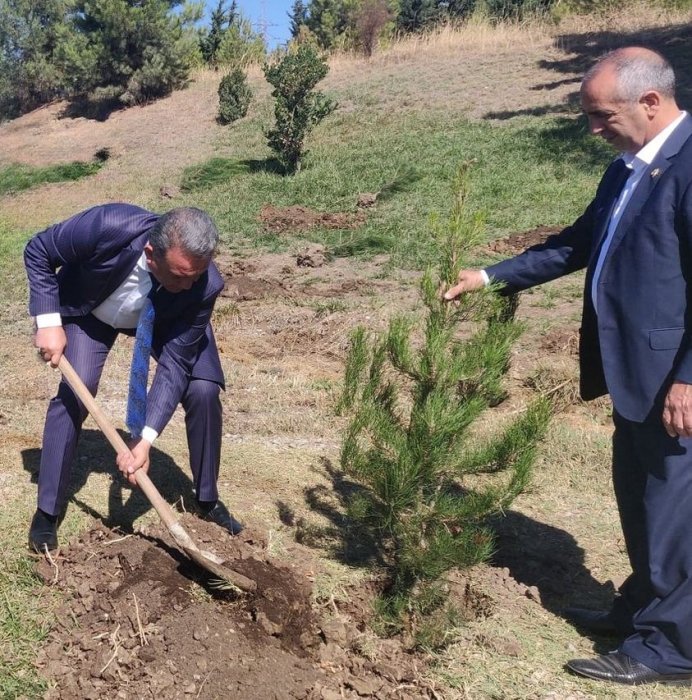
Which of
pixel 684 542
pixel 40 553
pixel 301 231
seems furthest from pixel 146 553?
pixel 301 231

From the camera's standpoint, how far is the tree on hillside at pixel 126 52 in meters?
22.0

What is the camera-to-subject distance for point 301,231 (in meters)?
11.0

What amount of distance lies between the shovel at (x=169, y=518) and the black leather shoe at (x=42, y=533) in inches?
24.0

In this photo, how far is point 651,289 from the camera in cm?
264

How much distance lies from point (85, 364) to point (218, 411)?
0.60m

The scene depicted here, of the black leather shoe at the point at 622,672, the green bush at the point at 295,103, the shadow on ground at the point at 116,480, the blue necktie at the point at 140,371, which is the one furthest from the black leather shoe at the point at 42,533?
the green bush at the point at 295,103

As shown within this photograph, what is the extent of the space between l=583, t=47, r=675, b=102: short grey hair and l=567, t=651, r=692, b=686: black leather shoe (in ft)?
6.32

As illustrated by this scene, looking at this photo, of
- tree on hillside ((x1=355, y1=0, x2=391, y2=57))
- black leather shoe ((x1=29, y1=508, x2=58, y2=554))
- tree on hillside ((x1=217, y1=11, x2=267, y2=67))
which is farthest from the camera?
tree on hillside ((x1=355, y1=0, x2=391, y2=57))

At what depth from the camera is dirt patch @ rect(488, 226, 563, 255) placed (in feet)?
30.8

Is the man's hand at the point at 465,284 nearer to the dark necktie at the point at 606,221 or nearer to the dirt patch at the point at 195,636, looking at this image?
the dark necktie at the point at 606,221

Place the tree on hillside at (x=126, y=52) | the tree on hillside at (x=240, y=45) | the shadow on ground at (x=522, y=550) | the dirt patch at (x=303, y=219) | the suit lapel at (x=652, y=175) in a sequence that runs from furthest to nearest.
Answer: the tree on hillside at (x=240, y=45), the tree on hillside at (x=126, y=52), the dirt patch at (x=303, y=219), the shadow on ground at (x=522, y=550), the suit lapel at (x=652, y=175)

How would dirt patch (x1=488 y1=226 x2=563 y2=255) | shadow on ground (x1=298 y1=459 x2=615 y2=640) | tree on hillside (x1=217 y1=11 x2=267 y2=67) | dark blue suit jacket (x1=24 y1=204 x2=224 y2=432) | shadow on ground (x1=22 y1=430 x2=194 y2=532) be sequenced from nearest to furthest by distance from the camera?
1. dark blue suit jacket (x1=24 y1=204 x2=224 y2=432)
2. shadow on ground (x1=298 y1=459 x2=615 y2=640)
3. shadow on ground (x1=22 y1=430 x2=194 y2=532)
4. dirt patch (x1=488 y1=226 x2=563 y2=255)
5. tree on hillside (x1=217 y1=11 x2=267 y2=67)

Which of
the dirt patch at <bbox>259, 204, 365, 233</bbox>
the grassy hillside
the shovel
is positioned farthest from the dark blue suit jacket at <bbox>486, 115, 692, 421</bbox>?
the dirt patch at <bbox>259, 204, 365, 233</bbox>

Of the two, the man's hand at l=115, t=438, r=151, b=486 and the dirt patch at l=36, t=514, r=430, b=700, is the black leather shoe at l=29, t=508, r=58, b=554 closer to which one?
the dirt patch at l=36, t=514, r=430, b=700
